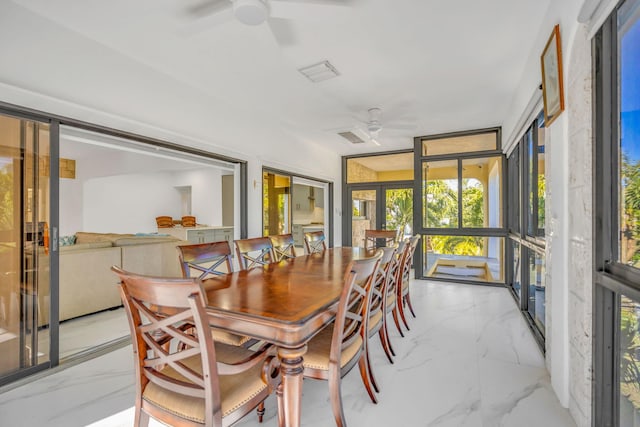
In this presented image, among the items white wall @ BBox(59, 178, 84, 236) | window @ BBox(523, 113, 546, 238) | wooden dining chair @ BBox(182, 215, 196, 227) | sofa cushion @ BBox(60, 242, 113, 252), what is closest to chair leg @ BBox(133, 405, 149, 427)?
sofa cushion @ BBox(60, 242, 113, 252)

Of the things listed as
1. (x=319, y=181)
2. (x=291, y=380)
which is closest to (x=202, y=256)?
(x=291, y=380)

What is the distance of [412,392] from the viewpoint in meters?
1.98

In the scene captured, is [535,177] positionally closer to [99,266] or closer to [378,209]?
[378,209]

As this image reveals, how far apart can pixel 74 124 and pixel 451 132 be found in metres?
5.04

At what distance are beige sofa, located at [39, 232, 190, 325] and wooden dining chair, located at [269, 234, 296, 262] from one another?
1639 millimetres

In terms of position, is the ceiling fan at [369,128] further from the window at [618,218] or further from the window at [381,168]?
the window at [618,218]

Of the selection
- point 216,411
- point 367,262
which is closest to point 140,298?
point 216,411

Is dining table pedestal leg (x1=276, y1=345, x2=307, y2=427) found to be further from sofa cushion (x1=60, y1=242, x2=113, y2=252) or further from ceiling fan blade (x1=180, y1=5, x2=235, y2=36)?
sofa cushion (x1=60, y1=242, x2=113, y2=252)

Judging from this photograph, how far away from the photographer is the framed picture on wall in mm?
1828

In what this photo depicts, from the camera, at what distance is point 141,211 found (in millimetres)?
7590

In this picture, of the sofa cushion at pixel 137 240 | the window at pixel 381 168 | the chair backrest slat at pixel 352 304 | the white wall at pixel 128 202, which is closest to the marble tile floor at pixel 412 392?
the chair backrest slat at pixel 352 304

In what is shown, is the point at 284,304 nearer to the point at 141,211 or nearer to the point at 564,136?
the point at 564,136

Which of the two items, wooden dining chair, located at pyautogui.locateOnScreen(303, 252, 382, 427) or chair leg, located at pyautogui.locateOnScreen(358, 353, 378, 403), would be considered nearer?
wooden dining chair, located at pyautogui.locateOnScreen(303, 252, 382, 427)

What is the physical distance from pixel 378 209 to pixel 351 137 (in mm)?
1818
